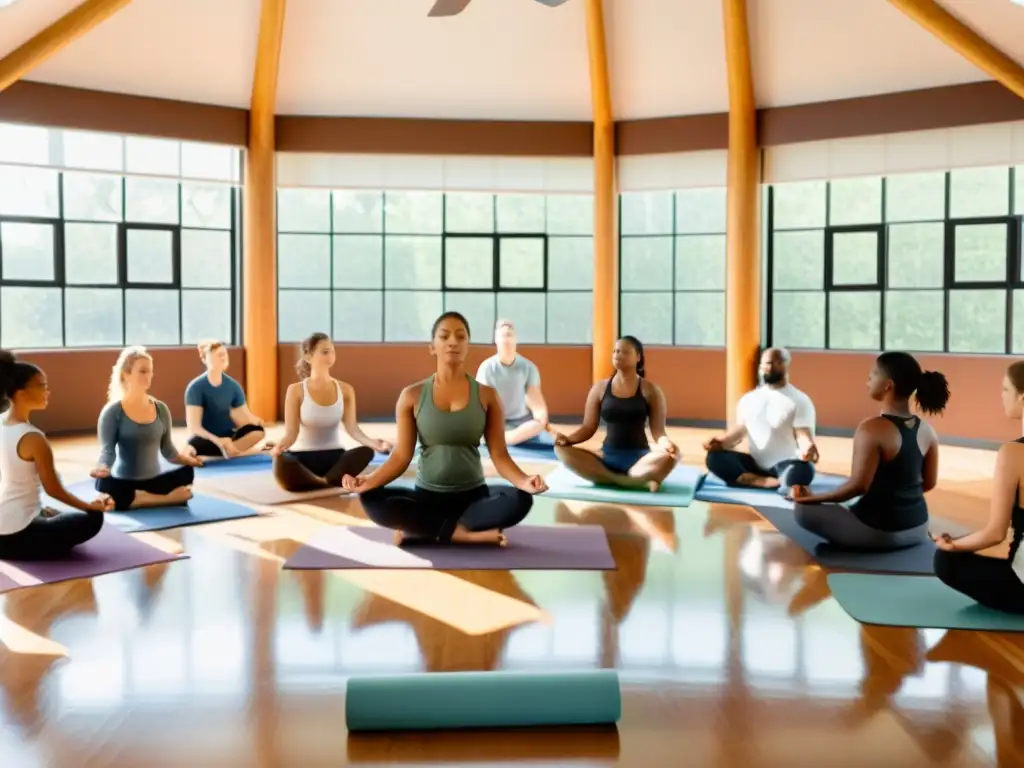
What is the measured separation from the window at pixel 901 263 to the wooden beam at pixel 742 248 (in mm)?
388

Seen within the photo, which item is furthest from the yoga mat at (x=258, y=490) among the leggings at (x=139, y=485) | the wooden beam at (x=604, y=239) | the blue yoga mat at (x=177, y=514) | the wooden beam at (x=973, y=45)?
the wooden beam at (x=973, y=45)

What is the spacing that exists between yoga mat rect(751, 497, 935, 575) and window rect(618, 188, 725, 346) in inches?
195

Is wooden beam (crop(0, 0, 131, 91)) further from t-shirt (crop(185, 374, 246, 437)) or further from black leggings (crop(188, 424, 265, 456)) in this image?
black leggings (crop(188, 424, 265, 456))

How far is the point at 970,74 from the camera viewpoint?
8117 mm

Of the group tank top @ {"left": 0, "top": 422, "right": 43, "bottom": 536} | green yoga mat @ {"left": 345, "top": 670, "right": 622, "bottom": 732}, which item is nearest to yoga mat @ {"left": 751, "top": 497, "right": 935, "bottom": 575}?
green yoga mat @ {"left": 345, "top": 670, "right": 622, "bottom": 732}

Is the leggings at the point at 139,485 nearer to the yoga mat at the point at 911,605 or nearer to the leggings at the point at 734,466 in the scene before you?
the leggings at the point at 734,466

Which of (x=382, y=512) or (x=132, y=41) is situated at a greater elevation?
(x=132, y=41)

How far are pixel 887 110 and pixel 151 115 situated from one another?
594 cm

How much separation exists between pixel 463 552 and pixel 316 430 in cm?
196

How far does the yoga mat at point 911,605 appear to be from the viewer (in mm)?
3715

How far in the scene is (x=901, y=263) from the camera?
9453 mm

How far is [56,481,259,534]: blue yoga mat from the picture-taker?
5383 mm

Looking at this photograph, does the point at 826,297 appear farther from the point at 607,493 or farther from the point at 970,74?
the point at 607,493

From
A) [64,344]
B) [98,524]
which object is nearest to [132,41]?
[64,344]
